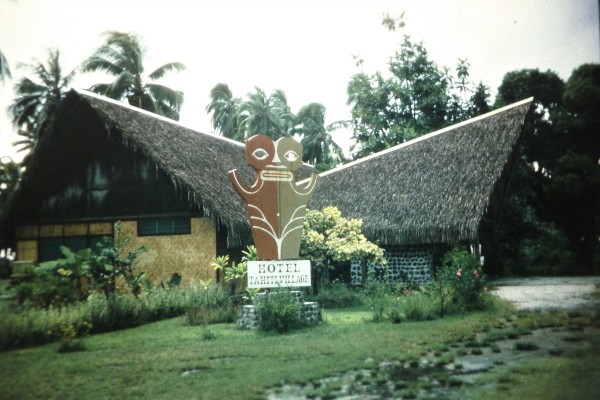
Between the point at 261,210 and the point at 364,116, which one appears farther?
the point at 364,116

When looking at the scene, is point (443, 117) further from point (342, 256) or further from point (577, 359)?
point (577, 359)

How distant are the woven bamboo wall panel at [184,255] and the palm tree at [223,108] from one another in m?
2.35

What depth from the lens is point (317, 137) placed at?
54.6ft

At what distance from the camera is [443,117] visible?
20156mm

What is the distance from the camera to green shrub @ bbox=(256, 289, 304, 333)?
8.15m

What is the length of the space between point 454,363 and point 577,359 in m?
1.30

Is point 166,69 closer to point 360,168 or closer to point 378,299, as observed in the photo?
point 378,299

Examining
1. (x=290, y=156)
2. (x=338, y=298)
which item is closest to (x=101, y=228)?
(x=338, y=298)

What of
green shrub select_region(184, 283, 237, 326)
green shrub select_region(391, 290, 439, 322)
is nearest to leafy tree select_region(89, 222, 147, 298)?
green shrub select_region(184, 283, 237, 326)

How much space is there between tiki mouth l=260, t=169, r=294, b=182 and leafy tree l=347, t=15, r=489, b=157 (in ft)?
36.0

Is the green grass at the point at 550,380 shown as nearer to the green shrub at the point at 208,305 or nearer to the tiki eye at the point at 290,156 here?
the tiki eye at the point at 290,156

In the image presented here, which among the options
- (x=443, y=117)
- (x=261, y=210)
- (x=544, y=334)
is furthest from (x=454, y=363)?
(x=443, y=117)

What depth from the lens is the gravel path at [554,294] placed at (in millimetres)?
9422

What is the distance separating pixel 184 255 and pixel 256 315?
469cm
